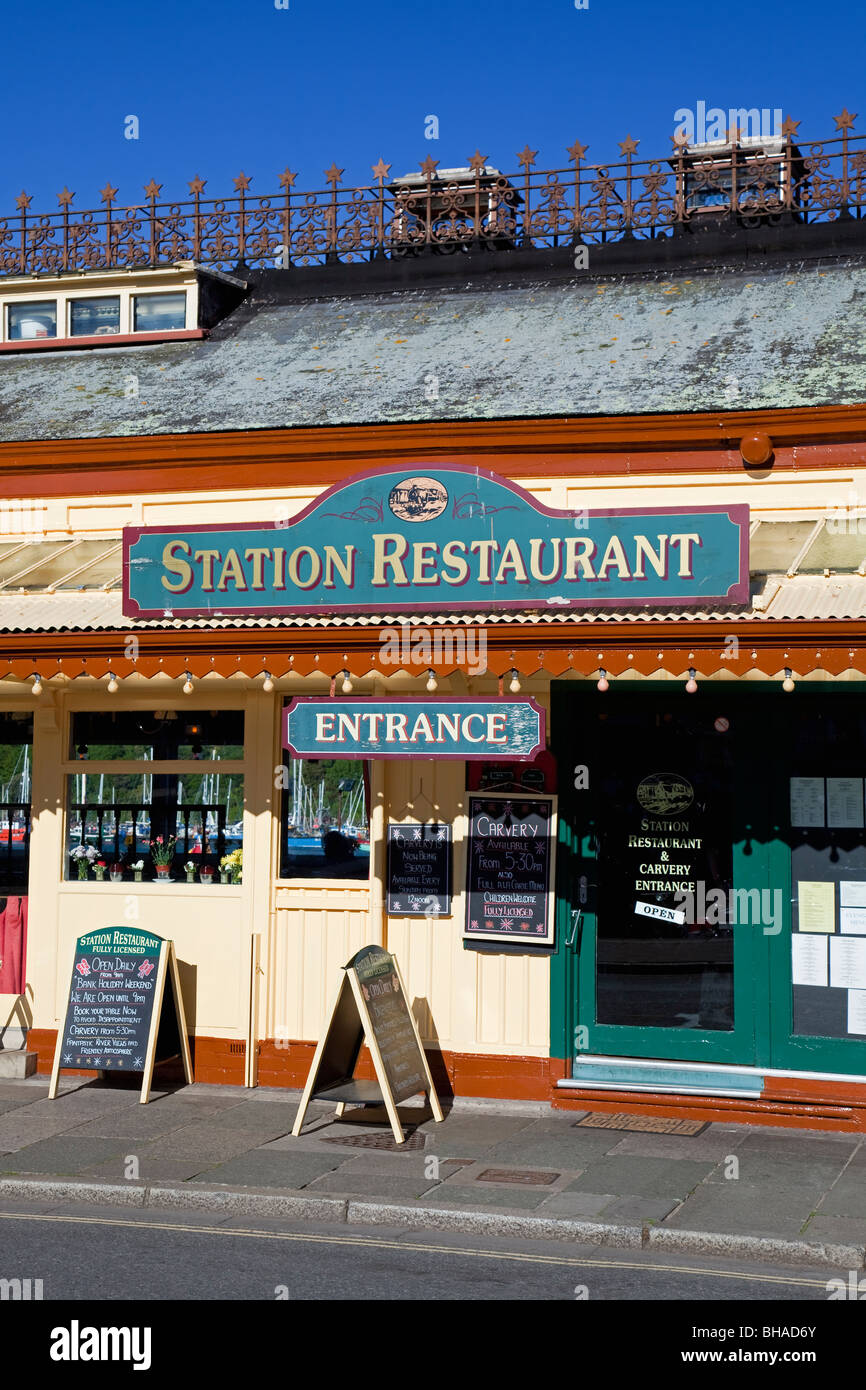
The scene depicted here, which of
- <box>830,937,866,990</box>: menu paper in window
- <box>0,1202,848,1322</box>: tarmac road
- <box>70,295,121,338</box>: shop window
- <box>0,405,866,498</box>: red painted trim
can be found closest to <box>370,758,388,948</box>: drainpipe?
<box>0,405,866,498</box>: red painted trim

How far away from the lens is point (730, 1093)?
9.99 meters

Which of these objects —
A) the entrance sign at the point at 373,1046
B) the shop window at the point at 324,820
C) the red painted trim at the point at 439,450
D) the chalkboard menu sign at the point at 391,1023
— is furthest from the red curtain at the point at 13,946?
the red painted trim at the point at 439,450

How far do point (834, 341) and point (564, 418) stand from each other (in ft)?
7.65

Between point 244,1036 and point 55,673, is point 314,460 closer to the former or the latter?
point 55,673

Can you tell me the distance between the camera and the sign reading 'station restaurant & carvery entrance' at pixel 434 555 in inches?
376

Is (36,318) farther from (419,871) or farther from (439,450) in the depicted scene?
(419,871)

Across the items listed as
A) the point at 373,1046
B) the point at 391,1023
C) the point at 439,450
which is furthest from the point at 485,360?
the point at 373,1046

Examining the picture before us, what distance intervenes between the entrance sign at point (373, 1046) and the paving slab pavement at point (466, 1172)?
0.93ft

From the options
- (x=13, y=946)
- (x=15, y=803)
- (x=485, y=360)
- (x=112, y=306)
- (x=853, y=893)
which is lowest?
(x=13, y=946)

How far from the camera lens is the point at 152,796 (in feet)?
38.0

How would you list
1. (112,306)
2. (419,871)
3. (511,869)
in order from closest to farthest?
(511,869) → (419,871) → (112,306)

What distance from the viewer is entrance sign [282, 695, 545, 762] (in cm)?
969

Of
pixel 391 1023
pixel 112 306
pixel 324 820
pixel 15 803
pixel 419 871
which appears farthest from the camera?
pixel 112 306

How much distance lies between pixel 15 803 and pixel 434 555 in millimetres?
4235
